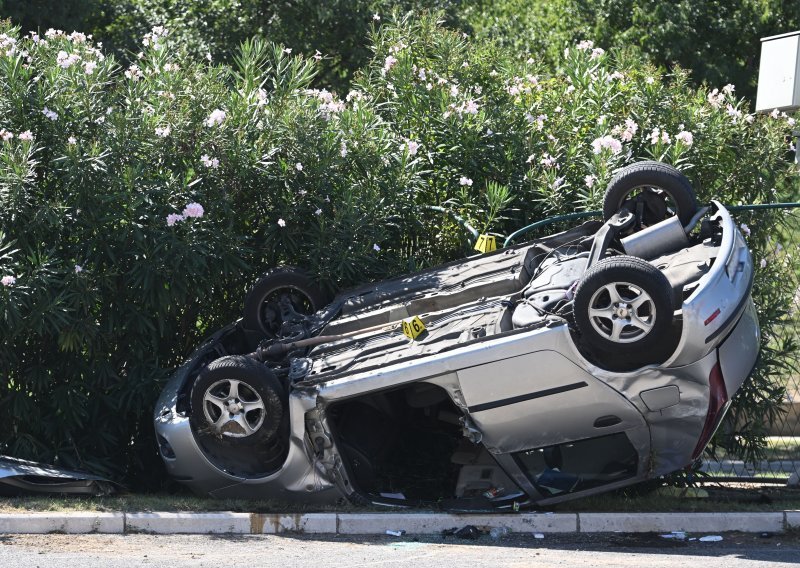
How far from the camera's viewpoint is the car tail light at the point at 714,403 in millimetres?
6520

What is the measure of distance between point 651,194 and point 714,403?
70.4 inches

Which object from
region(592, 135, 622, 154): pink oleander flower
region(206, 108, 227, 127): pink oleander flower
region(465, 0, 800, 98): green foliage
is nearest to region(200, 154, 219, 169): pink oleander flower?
region(206, 108, 227, 127): pink oleander flower

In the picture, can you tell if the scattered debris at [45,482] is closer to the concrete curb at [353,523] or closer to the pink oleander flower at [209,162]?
the concrete curb at [353,523]

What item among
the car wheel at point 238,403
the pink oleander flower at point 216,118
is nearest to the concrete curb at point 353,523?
the car wheel at point 238,403

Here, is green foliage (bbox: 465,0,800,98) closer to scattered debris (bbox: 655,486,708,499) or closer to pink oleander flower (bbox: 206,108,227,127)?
pink oleander flower (bbox: 206,108,227,127)

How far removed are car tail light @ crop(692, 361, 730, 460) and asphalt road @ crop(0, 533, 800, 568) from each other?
0.64m

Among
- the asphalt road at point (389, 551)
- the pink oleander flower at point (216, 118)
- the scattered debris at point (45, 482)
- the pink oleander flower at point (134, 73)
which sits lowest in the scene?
the asphalt road at point (389, 551)

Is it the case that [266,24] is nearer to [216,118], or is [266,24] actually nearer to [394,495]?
[216,118]

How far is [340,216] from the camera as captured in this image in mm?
8617

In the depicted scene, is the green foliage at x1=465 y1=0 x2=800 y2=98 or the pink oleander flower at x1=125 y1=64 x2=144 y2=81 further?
the green foliage at x1=465 y1=0 x2=800 y2=98

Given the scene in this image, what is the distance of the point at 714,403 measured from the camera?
6566 millimetres

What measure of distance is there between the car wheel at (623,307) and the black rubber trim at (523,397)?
0.80ft

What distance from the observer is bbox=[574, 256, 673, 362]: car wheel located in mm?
6316

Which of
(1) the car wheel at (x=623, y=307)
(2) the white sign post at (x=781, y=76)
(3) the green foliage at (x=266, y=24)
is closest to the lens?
(1) the car wheel at (x=623, y=307)
